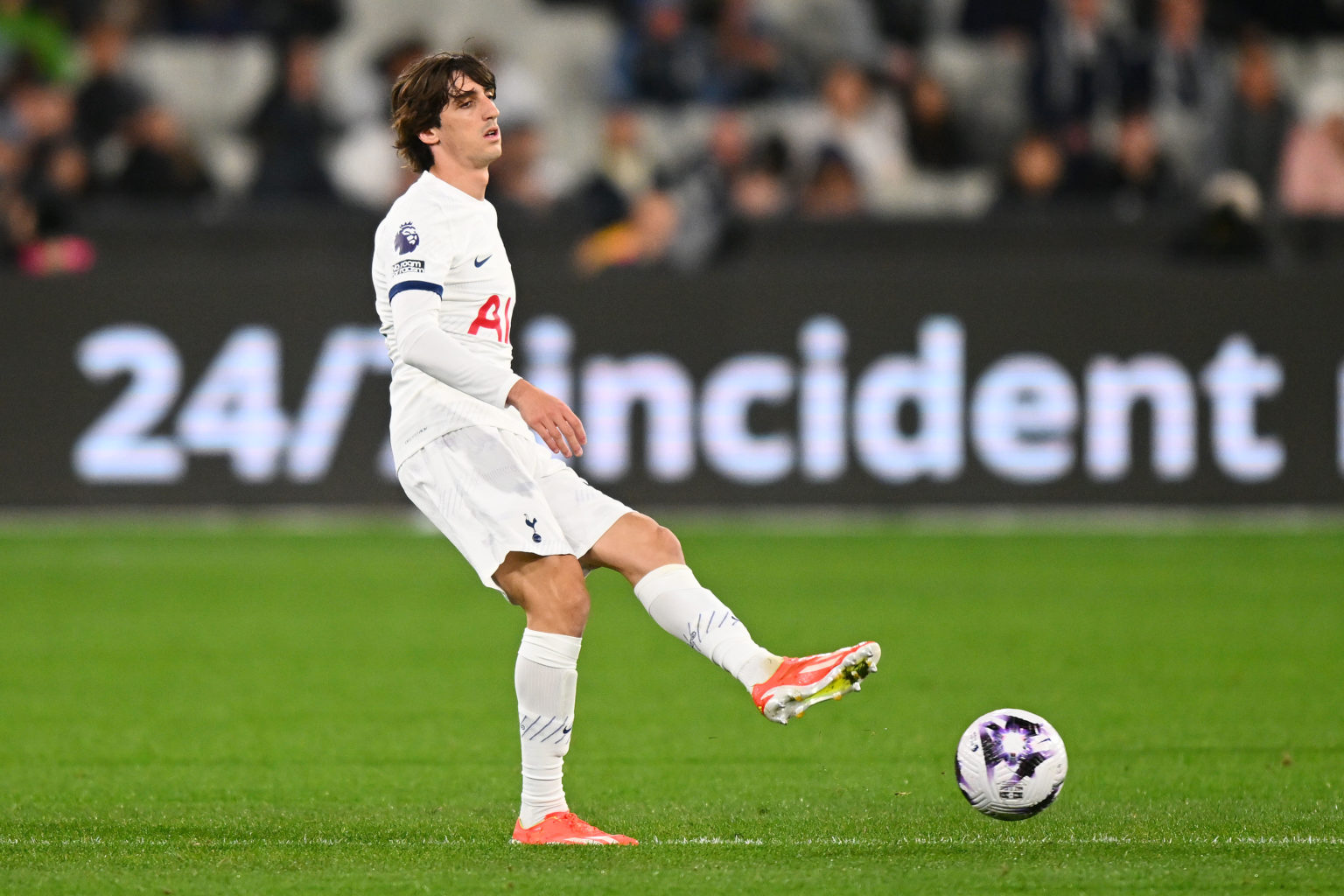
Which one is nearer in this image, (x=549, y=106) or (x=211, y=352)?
(x=211, y=352)

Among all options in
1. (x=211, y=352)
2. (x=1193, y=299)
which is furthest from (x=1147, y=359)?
(x=211, y=352)

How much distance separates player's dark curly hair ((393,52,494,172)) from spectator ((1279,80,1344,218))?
447 inches

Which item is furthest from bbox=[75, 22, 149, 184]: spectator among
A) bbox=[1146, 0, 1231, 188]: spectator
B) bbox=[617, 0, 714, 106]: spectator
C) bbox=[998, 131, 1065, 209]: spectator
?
bbox=[1146, 0, 1231, 188]: spectator

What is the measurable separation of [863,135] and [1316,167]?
3.44 meters

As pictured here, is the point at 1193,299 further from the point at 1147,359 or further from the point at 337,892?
the point at 337,892

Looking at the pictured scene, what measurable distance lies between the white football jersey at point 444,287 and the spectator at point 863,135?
435 inches

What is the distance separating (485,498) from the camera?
5496mm

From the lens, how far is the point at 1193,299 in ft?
45.5

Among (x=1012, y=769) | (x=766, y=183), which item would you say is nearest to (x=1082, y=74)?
(x=766, y=183)

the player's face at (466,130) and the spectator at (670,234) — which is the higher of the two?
the spectator at (670,234)

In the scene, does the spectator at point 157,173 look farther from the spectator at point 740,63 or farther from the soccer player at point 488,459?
the soccer player at point 488,459

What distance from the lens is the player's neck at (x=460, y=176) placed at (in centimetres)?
559

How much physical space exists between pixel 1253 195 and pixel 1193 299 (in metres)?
1.65

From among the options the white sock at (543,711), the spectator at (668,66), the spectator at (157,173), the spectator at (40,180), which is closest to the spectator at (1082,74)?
the spectator at (668,66)
